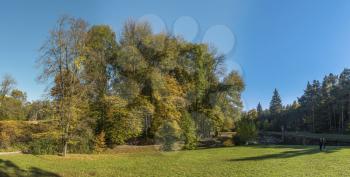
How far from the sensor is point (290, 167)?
45.5 ft

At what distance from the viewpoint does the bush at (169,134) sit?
84.2 feet

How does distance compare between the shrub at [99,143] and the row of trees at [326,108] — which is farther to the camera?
the row of trees at [326,108]

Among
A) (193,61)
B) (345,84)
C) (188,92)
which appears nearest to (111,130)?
(188,92)

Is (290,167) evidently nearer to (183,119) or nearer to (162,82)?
(183,119)

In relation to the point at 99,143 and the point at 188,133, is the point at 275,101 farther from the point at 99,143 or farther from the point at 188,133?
the point at 99,143

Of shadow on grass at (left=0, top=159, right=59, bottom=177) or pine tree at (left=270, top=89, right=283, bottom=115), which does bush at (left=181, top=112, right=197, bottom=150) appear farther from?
pine tree at (left=270, top=89, right=283, bottom=115)

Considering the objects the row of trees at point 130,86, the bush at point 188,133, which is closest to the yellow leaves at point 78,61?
the row of trees at point 130,86

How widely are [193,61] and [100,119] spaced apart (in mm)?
14701

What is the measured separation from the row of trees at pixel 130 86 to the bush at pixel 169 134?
0.15 meters

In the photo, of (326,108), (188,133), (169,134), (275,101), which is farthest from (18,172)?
(275,101)

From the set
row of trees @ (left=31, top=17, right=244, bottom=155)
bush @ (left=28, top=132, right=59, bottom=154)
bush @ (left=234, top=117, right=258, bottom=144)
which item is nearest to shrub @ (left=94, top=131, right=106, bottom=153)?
row of trees @ (left=31, top=17, right=244, bottom=155)

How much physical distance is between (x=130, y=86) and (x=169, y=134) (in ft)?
22.8

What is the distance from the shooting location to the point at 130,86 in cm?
2883

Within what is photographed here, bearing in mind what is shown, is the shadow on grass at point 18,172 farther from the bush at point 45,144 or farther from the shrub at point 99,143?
the shrub at point 99,143
